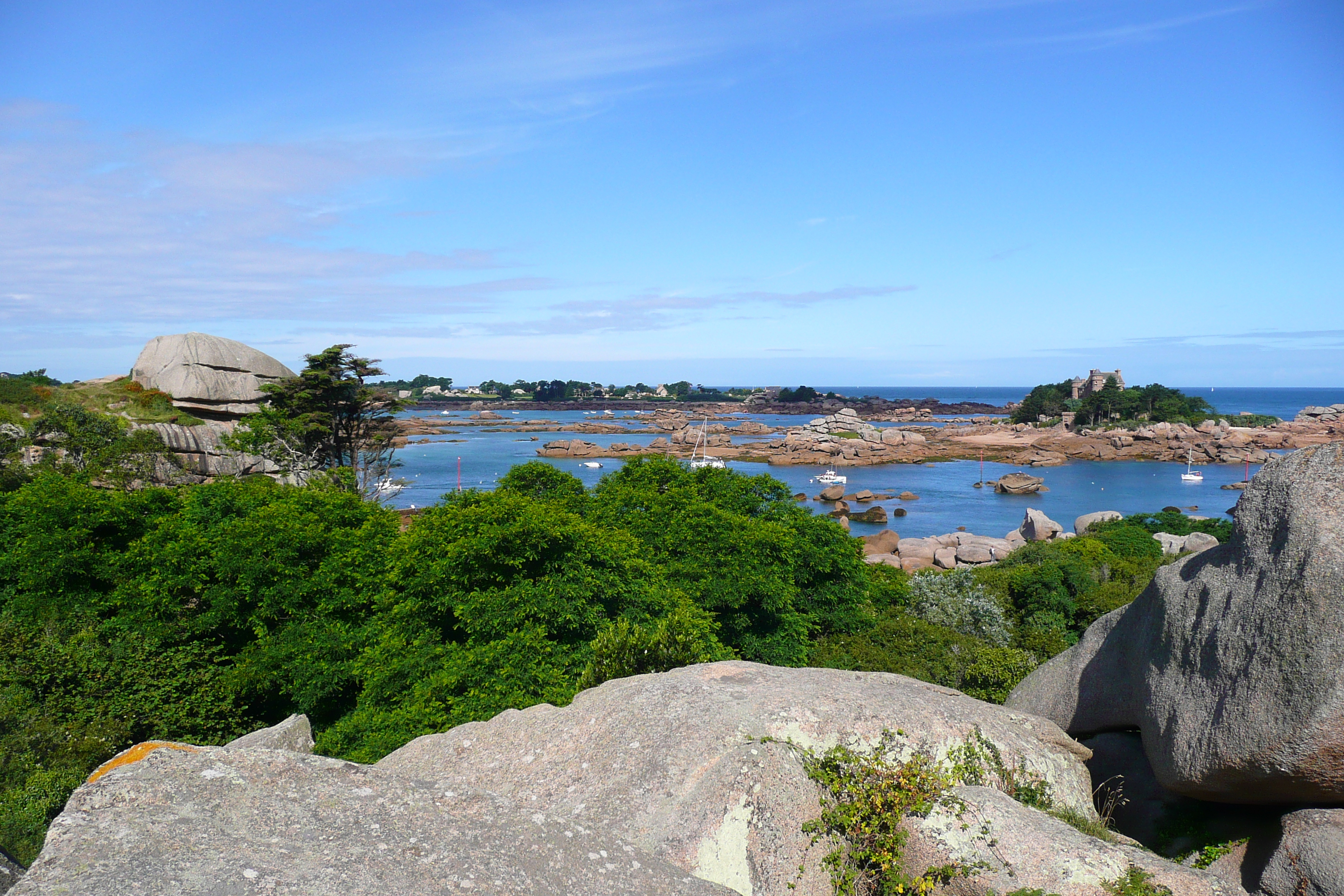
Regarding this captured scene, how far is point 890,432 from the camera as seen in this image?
148 meters

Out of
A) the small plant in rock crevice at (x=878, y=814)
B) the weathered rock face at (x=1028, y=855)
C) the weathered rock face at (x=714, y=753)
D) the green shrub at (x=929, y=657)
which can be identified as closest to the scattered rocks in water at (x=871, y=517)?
the green shrub at (x=929, y=657)

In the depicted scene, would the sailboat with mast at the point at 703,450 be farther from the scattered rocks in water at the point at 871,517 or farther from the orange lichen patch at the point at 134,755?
the orange lichen patch at the point at 134,755

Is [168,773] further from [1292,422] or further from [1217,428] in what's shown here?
[1292,422]

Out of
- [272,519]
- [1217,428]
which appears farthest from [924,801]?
[1217,428]

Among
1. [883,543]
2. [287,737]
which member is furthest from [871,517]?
[287,737]

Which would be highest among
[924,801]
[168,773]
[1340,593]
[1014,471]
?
[1340,593]

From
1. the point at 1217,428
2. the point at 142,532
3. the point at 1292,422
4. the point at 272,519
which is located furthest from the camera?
the point at 1292,422

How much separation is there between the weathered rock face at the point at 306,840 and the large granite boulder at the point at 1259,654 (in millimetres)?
5840

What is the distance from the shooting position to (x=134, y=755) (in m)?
6.19

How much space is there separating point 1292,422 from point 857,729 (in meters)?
178

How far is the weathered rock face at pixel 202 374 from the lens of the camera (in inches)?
1858

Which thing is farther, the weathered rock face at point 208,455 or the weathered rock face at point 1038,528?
the weathered rock face at point 1038,528

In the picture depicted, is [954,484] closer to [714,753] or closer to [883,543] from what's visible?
[883,543]

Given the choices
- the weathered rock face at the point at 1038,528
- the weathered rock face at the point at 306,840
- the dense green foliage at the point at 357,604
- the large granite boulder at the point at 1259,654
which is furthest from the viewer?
the weathered rock face at the point at 1038,528
